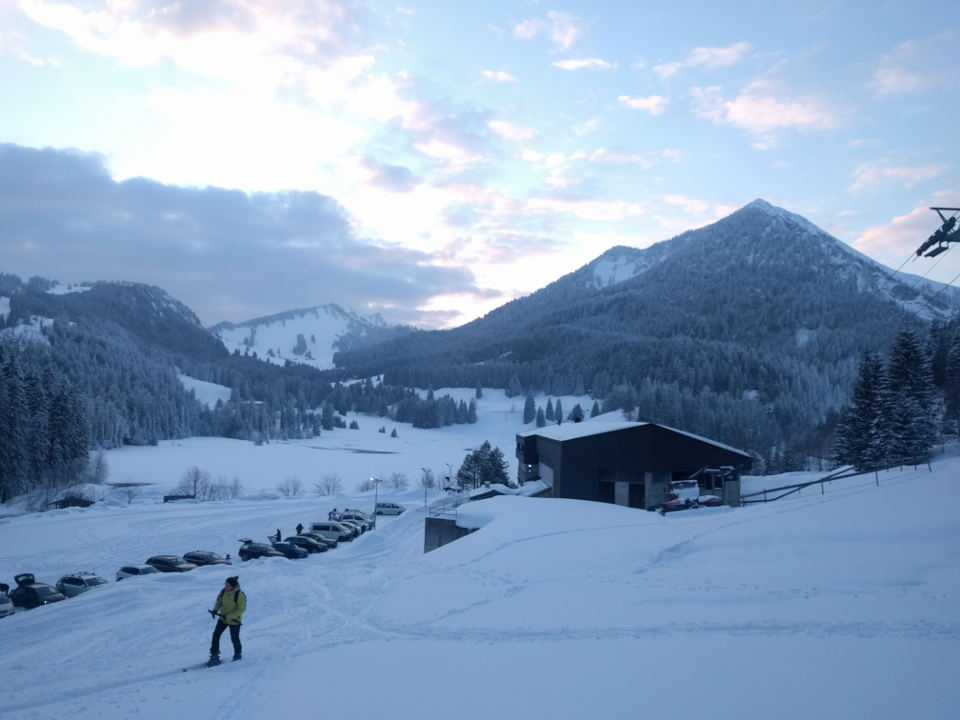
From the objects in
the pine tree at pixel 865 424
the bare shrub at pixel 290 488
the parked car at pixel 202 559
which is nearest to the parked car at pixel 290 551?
the parked car at pixel 202 559

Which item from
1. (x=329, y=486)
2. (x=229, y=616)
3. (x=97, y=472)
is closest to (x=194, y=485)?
(x=97, y=472)

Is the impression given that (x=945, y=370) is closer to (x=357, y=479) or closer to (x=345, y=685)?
(x=345, y=685)

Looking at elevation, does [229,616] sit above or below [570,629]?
above

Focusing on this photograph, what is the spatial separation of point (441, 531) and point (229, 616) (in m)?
18.7

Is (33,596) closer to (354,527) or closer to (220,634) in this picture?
(220,634)

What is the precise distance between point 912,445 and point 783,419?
87.7 metres

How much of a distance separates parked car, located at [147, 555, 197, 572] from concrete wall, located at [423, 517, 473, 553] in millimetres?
10359

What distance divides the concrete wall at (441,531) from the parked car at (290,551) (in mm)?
6277

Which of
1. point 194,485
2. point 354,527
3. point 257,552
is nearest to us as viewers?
point 257,552

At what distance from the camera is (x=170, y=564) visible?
27.3 m

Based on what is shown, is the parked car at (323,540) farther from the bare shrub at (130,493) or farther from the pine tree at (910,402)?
the pine tree at (910,402)

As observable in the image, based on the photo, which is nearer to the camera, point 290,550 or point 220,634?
point 220,634

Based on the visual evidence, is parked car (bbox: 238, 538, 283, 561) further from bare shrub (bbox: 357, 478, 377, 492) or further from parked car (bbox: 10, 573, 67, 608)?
bare shrub (bbox: 357, 478, 377, 492)

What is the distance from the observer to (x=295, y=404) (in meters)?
180
